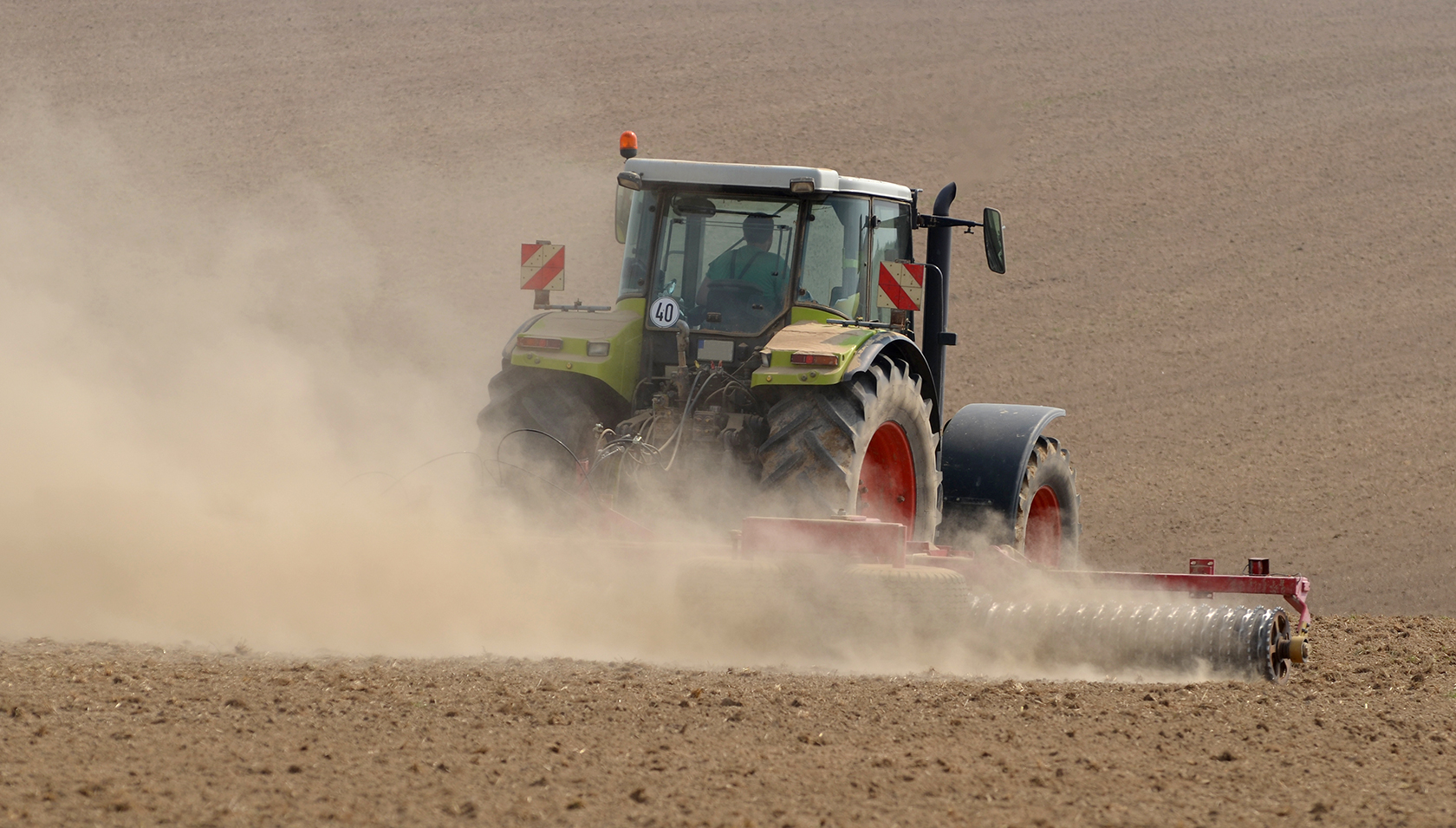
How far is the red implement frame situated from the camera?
6.33 m

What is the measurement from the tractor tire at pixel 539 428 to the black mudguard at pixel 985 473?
232cm

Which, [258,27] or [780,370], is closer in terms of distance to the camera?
[780,370]

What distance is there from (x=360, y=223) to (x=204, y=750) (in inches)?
796

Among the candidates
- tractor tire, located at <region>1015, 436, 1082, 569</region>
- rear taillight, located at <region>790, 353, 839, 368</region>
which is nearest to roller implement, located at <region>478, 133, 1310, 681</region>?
rear taillight, located at <region>790, 353, 839, 368</region>

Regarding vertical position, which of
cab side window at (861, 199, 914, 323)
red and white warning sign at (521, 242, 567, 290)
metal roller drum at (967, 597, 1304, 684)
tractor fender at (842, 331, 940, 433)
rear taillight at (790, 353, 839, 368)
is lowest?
metal roller drum at (967, 597, 1304, 684)

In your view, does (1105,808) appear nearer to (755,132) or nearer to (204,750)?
(204,750)

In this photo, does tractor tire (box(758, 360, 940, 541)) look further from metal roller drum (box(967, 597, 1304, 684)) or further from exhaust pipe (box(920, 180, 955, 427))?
exhaust pipe (box(920, 180, 955, 427))

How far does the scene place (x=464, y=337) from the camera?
65.9 ft

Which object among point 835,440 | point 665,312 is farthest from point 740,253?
point 835,440

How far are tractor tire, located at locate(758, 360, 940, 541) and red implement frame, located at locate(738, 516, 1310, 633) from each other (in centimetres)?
24

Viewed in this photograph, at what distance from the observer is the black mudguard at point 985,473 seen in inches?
343

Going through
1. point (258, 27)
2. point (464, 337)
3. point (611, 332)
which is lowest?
point (611, 332)

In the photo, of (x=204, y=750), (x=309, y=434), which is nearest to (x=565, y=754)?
(x=204, y=750)

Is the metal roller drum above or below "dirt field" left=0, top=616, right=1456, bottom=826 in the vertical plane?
above
